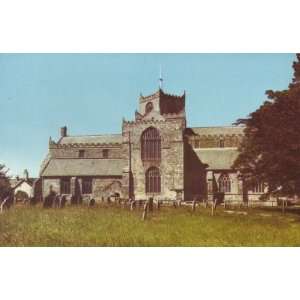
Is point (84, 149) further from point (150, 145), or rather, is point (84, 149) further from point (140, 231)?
point (140, 231)

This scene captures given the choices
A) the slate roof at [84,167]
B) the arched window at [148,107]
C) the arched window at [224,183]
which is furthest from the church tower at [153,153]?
the arched window at [224,183]

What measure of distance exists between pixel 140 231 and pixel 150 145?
18.1 meters

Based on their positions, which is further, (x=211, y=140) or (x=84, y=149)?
(x=84, y=149)

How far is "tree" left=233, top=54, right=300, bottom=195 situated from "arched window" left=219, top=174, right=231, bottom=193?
53.7 feet

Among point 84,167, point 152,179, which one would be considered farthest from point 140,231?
point 84,167

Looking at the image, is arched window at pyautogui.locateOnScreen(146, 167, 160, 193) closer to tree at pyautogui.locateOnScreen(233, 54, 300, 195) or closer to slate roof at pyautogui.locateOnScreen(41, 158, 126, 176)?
slate roof at pyautogui.locateOnScreen(41, 158, 126, 176)

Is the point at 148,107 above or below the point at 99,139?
above

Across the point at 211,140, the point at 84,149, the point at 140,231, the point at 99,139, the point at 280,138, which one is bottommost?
the point at 140,231

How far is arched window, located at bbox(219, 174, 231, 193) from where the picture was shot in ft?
108

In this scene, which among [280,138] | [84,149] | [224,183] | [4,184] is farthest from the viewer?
[84,149]

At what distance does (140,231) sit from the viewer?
13547 millimetres

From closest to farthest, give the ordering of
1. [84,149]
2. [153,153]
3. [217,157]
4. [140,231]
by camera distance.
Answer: [140,231] → [153,153] → [217,157] → [84,149]

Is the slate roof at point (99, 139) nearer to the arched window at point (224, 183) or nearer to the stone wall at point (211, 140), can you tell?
the stone wall at point (211, 140)
